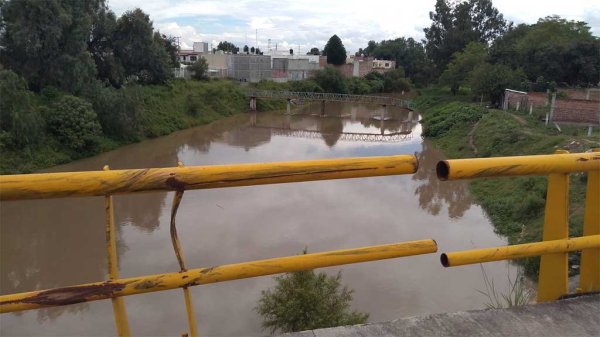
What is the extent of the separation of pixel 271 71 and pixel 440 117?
910 inches

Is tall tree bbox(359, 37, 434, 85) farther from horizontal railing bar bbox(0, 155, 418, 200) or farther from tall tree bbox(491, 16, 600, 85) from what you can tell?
horizontal railing bar bbox(0, 155, 418, 200)

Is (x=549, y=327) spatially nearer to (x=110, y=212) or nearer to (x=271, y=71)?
(x=110, y=212)

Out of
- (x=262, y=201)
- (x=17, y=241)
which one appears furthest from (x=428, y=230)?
(x=17, y=241)

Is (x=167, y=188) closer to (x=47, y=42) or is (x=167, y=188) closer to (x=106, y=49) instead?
(x=47, y=42)

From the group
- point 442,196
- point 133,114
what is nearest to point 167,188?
point 442,196

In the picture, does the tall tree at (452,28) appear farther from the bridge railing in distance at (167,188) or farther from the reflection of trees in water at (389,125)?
the bridge railing in distance at (167,188)

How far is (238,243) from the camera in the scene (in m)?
11.3

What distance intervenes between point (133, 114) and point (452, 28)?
130 feet

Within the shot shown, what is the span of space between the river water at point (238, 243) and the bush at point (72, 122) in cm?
112

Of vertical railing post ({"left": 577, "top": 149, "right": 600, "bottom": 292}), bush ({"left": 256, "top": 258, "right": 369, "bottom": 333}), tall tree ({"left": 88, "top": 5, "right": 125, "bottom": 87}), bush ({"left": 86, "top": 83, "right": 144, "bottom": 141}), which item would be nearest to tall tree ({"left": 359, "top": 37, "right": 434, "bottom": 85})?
tall tree ({"left": 88, "top": 5, "right": 125, "bottom": 87})

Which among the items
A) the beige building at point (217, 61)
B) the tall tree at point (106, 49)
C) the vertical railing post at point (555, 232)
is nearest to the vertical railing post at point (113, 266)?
the vertical railing post at point (555, 232)

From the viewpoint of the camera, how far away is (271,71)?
49.2 meters

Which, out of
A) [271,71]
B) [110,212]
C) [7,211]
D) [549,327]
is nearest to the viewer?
[110,212]

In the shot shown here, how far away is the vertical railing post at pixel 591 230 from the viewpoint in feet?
7.19
